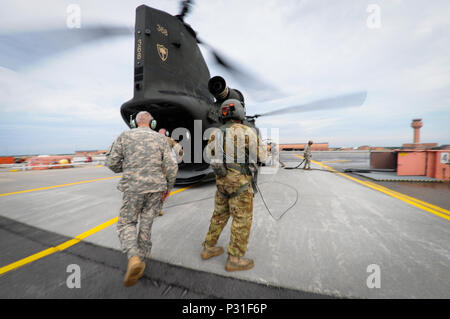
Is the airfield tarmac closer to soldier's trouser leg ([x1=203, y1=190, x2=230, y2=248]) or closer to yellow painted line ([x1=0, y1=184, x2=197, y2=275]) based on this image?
yellow painted line ([x1=0, y1=184, x2=197, y2=275])

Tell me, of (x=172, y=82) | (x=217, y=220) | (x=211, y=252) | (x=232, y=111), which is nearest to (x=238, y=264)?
(x=211, y=252)

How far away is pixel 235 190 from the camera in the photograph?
5.43 ft

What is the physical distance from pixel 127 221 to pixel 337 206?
11.5 ft

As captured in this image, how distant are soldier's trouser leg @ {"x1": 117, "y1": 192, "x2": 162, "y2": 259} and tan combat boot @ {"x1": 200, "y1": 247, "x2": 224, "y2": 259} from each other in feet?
1.83

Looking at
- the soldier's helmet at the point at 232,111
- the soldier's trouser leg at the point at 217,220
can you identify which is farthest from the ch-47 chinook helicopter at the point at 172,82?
the soldier's trouser leg at the point at 217,220

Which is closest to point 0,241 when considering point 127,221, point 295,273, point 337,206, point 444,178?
point 127,221

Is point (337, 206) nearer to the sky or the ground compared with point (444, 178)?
nearer to the ground

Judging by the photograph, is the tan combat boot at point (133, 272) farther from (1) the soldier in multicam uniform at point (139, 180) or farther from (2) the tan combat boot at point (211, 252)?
(2) the tan combat boot at point (211, 252)

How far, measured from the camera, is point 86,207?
333cm

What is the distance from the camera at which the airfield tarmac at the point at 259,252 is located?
138 cm

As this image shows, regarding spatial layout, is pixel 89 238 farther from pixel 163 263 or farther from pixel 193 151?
pixel 193 151

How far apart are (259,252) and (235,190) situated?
2.67 feet

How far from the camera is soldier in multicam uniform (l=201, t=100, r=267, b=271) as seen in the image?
5.37 feet

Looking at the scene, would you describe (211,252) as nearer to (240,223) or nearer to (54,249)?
(240,223)
